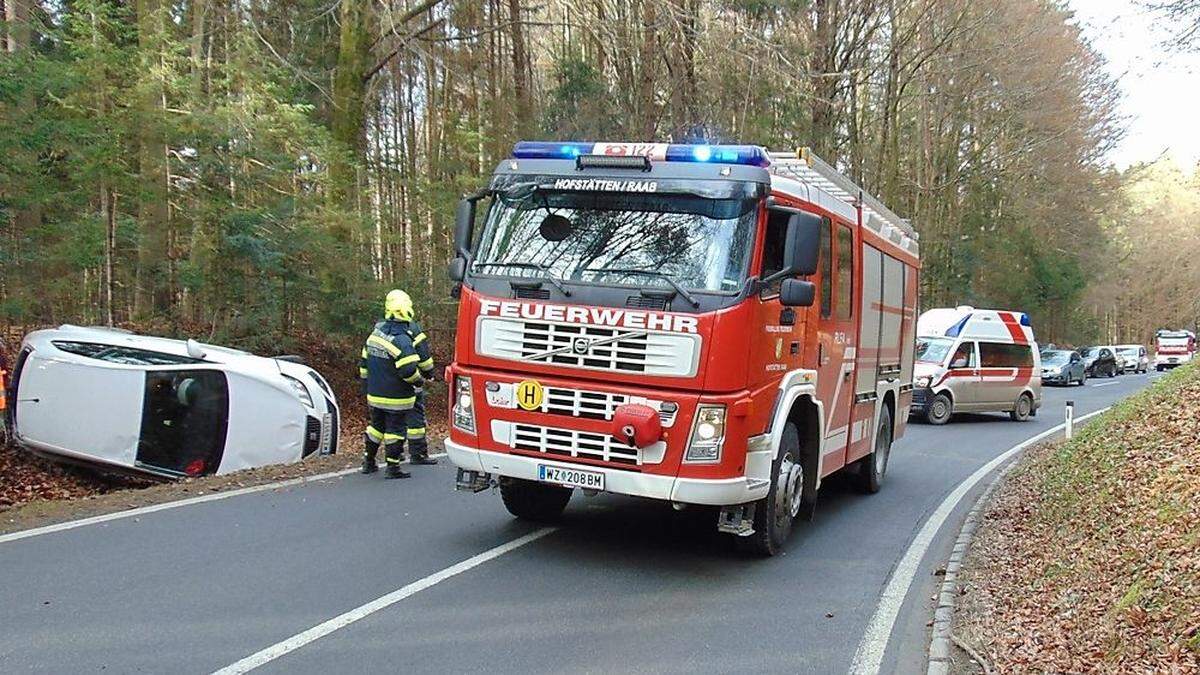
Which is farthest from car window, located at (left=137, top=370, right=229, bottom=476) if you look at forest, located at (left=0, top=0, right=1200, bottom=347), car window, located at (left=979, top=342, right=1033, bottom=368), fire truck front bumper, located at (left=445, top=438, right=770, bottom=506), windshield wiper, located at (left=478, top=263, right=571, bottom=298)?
car window, located at (left=979, top=342, right=1033, bottom=368)

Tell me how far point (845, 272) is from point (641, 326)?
2922 millimetres

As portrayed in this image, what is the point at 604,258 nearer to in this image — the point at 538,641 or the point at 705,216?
the point at 705,216

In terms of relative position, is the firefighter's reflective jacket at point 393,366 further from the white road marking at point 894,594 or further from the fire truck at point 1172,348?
the fire truck at point 1172,348

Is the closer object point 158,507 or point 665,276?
point 665,276

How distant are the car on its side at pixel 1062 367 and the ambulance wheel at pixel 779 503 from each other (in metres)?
34.9

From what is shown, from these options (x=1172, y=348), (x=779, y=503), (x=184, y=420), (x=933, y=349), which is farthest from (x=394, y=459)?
(x=1172, y=348)

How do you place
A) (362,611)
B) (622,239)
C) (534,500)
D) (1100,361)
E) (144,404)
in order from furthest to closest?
(1100,361) < (144,404) < (534,500) < (622,239) < (362,611)

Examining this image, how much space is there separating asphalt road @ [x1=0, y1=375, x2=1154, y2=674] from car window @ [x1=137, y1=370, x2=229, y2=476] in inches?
63.2

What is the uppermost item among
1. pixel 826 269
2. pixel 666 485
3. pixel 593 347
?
pixel 826 269

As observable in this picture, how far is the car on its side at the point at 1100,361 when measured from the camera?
1809 inches

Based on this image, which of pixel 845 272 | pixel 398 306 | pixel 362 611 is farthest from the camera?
pixel 398 306

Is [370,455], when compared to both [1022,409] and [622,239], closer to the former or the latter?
[622,239]

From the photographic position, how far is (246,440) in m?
10.2

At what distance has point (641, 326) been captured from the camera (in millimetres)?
6207
